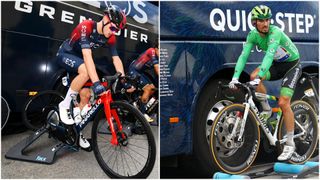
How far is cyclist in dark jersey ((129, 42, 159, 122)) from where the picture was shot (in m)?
2.87

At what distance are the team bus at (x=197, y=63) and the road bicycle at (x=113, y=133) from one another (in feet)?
0.67

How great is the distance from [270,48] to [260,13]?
1.02ft

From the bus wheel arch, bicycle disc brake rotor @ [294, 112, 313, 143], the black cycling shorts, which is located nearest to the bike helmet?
the bus wheel arch

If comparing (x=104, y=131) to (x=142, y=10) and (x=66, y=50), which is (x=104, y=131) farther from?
(x=142, y=10)

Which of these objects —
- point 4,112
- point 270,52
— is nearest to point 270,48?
point 270,52

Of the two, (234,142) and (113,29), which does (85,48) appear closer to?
(113,29)

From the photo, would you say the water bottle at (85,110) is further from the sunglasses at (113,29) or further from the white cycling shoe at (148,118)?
the sunglasses at (113,29)

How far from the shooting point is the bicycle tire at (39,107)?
9.32 ft

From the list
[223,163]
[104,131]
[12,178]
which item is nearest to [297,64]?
[223,163]

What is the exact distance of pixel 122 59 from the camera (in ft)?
9.88

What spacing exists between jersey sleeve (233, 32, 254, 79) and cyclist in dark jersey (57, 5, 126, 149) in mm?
1014

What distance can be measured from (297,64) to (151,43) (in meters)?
1.38

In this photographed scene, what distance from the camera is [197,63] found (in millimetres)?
2910

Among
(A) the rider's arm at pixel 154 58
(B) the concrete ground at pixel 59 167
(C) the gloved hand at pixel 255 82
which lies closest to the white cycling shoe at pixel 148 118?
(B) the concrete ground at pixel 59 167
